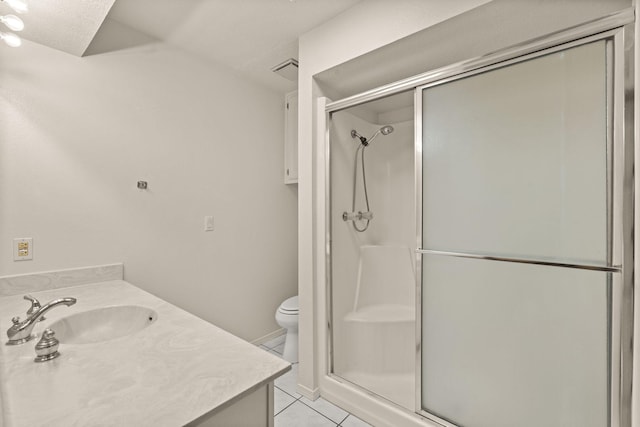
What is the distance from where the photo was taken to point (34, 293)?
1.42 meters

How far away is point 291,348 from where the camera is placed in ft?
7.47

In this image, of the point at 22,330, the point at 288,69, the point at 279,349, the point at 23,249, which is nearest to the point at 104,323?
the point at 22,330

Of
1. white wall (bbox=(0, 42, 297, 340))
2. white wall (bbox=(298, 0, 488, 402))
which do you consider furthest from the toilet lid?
white wall (bbox=(298, 0, 488, 402))

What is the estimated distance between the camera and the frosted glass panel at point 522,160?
106cm

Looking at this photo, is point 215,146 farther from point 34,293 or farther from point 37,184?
point 34,293

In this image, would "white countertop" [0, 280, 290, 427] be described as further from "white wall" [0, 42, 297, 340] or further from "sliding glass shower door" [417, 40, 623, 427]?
"sliding glass shower door" [417, 40, 623, 427]

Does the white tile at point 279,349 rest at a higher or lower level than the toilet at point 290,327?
lower

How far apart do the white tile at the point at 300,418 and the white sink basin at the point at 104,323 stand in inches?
38.2

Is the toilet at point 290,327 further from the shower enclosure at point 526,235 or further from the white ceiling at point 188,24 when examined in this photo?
the white ceiling at point 188,24

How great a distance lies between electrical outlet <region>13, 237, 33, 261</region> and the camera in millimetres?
1400

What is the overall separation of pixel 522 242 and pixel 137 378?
1433mm

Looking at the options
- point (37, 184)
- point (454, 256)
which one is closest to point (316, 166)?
point (454, 256)

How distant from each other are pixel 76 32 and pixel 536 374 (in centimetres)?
262

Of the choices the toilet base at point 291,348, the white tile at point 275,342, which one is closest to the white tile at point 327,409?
the toilet base at point 291,348
